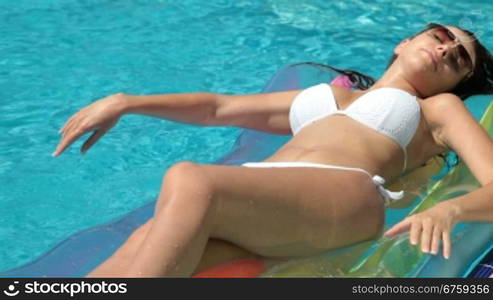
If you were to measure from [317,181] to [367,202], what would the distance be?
217 mm

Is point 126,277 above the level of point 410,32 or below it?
above

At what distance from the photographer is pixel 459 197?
2982 millimetres

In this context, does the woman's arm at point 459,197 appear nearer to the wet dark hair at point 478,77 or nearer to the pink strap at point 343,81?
the wet dark hair at point 478,77

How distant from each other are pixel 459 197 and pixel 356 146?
1.57 feet

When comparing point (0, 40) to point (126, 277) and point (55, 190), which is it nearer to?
point (55, 190)

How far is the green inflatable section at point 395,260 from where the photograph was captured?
2988mm

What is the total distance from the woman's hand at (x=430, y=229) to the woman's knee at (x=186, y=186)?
1.88 feet

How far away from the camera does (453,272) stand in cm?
309

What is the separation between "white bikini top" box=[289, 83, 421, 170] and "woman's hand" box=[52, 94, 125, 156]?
0.73 m

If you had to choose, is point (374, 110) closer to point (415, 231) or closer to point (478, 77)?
point (478, 77)

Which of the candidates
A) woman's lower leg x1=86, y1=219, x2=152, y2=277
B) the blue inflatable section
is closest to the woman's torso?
the blue inflatable section

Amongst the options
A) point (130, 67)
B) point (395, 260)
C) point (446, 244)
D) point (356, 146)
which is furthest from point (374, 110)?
point (130, 67)

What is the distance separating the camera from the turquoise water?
447 centimetres

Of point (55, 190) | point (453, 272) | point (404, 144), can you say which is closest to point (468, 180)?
point (404, 144)
